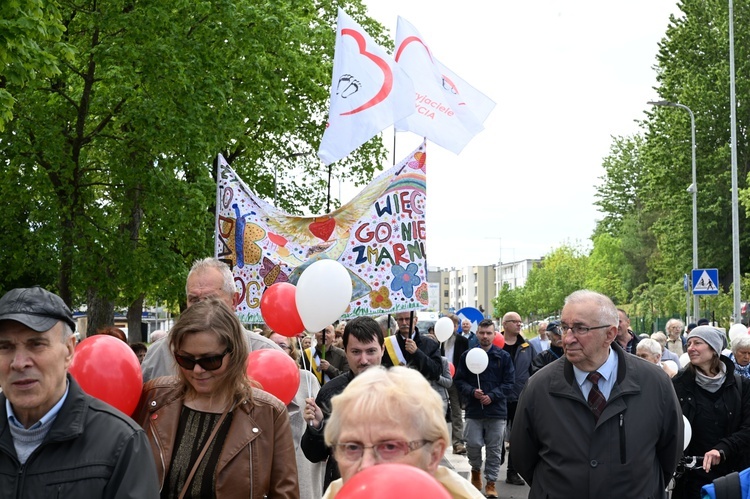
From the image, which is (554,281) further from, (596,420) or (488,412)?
(596,420)

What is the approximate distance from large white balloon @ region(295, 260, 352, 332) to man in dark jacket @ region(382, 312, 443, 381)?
1.80 metres

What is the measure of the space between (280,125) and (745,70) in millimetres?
29552

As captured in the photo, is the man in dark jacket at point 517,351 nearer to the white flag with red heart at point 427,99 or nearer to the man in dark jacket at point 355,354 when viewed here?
the white flag with red heart at point 427,99

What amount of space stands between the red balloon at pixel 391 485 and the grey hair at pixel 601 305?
3.73 m

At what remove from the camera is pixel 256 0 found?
24.5 meters

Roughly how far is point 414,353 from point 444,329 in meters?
8.00

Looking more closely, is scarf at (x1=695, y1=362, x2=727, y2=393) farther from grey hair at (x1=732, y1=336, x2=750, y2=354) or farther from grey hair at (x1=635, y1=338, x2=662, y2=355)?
grey hair at (x1=635, y1=338, x2=662, y2=355)

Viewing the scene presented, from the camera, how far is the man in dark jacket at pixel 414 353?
945 cm

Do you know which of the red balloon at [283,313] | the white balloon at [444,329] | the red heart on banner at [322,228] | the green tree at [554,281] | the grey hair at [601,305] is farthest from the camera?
the green tree at [554,281]

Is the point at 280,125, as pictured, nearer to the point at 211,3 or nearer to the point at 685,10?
the point at 211,3

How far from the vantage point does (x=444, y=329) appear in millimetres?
18141

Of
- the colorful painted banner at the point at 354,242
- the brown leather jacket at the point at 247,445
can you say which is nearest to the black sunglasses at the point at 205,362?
the brown leather jacket at the point at 247,445

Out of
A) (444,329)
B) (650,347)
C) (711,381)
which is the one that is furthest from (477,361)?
(444,329)

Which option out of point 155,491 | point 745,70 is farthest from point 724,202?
point 155,491
